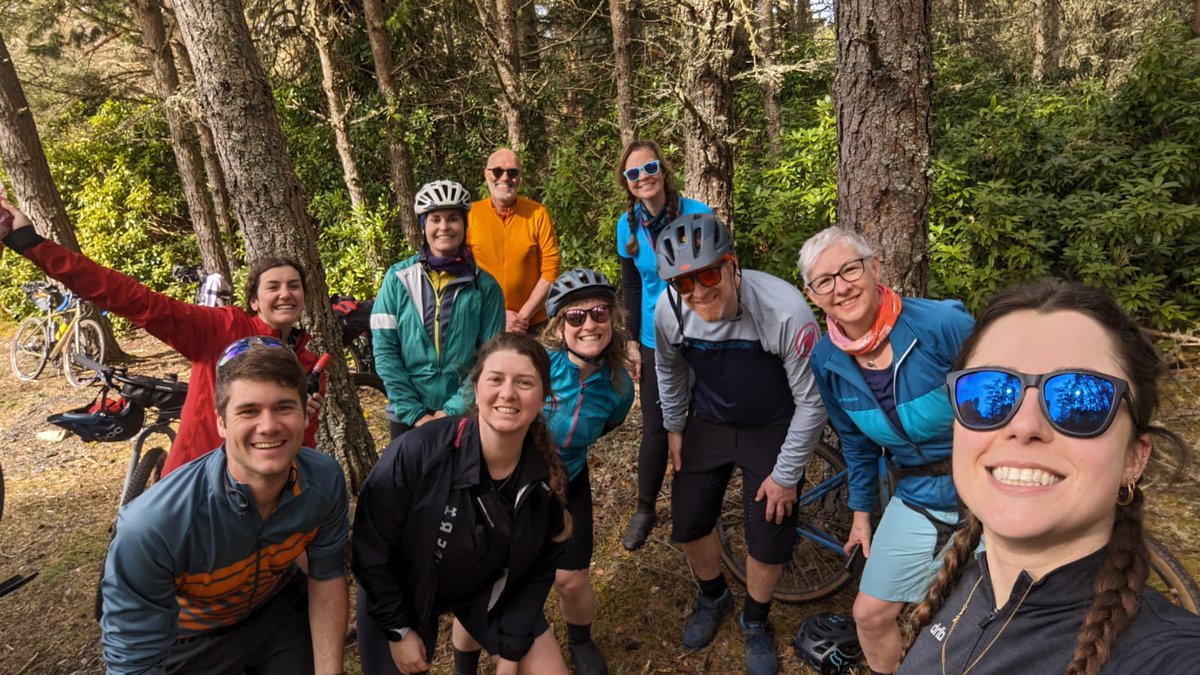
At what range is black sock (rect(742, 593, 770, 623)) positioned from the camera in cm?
342

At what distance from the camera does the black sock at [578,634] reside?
3.46m

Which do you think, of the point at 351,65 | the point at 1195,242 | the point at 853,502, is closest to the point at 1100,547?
the point at 853,502

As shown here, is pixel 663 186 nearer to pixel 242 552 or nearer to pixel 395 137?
pixel 242 552

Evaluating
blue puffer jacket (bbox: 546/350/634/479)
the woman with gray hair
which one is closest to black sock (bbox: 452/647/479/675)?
blue puffer jacket (bbox: 546/350/634/479)

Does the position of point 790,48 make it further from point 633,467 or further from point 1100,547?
point 1100,547

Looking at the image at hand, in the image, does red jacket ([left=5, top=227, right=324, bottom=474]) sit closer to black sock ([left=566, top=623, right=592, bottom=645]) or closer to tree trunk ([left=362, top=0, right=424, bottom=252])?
black sock ([left=566, top=623, right=592, bottom=645])

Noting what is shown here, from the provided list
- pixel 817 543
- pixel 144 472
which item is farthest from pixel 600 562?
pixel 144 472

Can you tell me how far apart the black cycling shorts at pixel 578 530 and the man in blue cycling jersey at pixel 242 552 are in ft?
3.67

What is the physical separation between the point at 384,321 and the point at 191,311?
38.3 inches

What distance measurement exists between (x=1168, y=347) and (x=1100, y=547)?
20.3ft

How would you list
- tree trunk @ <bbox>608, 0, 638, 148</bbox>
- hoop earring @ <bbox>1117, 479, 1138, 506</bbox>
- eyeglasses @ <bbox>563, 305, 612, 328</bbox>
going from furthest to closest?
tree trunk @ <bbox>608, 0, 638, 148</bbox>
eyeglasses @ <bbox>563, 305, 612, 328</bbox>
hoop earring @ <bbox>1117, 479, 1138, 506</bbox>

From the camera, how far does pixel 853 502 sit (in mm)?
3023

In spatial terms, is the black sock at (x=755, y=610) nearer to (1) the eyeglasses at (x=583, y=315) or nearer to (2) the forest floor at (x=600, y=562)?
(2) the forest floor at (x=600, y=562)

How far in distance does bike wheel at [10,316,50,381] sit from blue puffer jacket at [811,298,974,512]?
12751 millimetres
